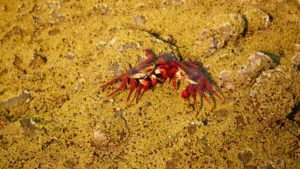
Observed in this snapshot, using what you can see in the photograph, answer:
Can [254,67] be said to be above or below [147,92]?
above

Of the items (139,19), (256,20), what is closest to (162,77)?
(139,19)

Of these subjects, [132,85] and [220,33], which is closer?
[132,85]

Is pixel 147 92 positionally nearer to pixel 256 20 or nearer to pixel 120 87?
pixel 120 87

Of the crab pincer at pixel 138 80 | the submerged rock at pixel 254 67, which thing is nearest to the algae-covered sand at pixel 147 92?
the submerged rock at pixel 254 67

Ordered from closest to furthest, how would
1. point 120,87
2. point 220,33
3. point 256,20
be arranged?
1. point 120,87
2. point 220,33
3. point 256,20

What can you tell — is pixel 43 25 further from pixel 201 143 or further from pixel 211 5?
pixel 201 143

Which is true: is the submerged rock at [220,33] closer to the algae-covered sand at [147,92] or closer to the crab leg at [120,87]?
the algae-covered sand at [147,92]

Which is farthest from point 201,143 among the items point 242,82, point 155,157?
point 242,82

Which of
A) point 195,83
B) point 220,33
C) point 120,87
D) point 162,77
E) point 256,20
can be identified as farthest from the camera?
point 256,20
